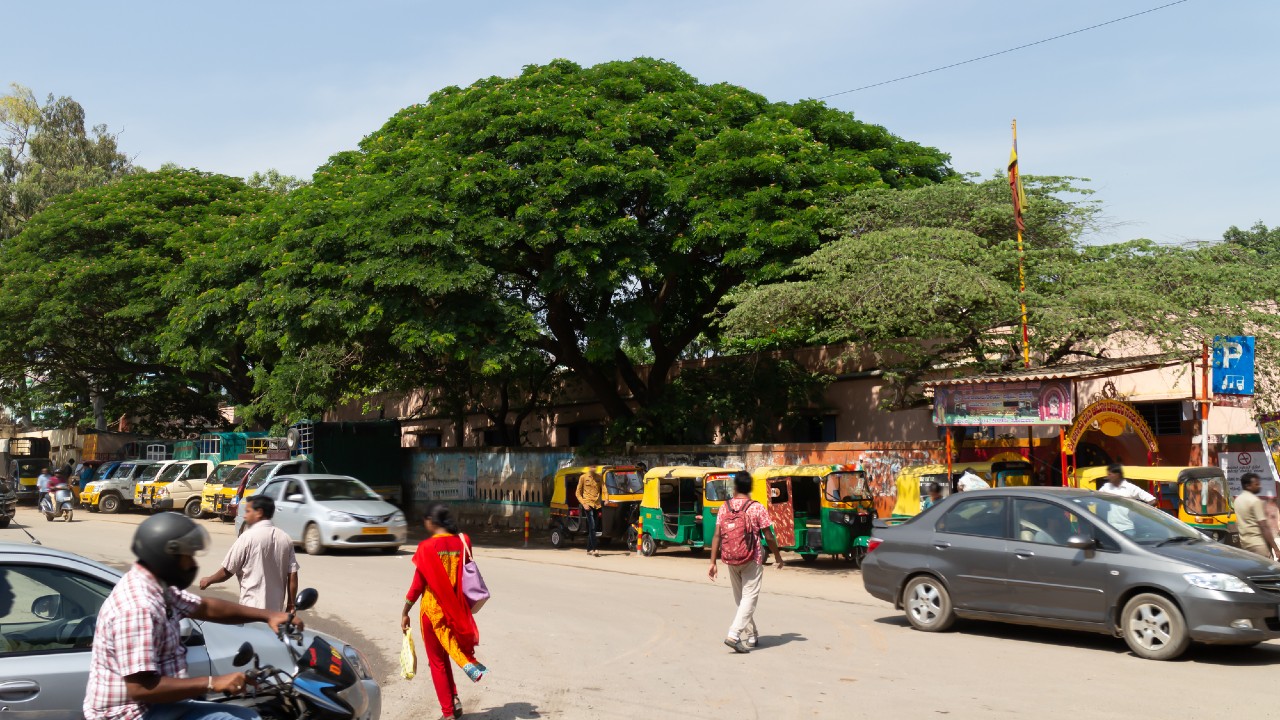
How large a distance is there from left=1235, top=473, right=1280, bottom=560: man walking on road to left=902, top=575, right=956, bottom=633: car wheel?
4355mm

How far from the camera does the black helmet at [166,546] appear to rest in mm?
4180

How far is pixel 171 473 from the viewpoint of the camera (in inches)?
1330

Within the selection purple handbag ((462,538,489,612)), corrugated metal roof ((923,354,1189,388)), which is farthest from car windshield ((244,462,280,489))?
purple handbag ((462,538,489,612))

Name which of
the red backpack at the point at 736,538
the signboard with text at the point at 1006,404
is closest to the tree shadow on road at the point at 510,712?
the red backpack at the point at 736,538

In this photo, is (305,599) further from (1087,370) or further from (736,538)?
(1087,370)

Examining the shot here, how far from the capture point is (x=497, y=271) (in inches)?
889

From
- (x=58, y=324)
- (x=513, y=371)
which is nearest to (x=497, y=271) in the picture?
(x=513, y=371)

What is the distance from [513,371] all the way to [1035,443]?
1370 cm

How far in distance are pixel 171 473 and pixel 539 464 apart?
13261 millimetres

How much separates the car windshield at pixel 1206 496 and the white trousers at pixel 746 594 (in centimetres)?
700

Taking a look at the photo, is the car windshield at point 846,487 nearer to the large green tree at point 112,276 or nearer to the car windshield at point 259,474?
the car windshield at point 259,474

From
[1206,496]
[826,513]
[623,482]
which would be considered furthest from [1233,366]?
[623,482]

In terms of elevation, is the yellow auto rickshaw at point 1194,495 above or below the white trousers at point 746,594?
above

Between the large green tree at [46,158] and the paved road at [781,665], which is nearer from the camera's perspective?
the paved road at [781,665]
